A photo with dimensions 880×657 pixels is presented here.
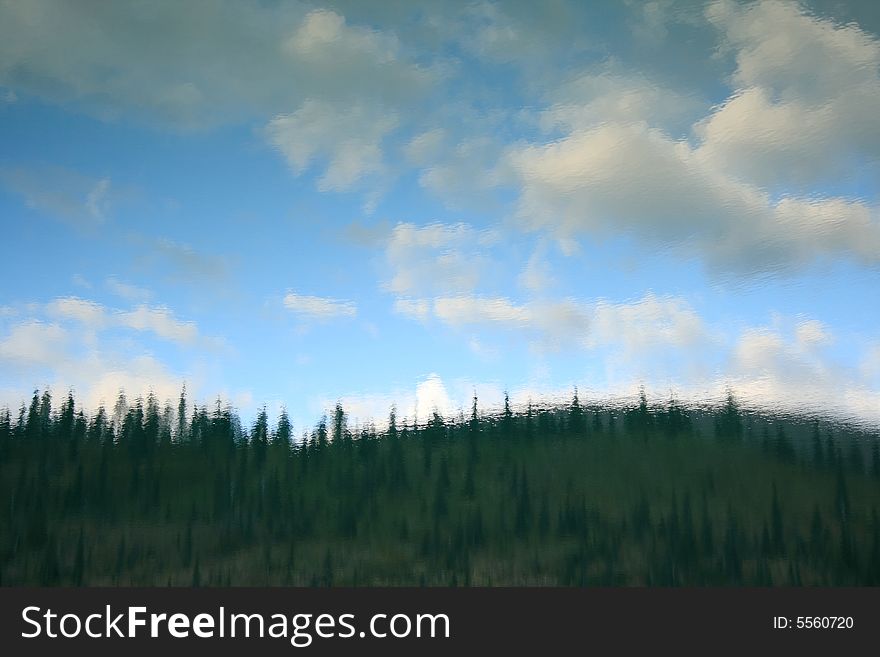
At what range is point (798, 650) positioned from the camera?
36.6m

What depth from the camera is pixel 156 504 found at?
2790 inches

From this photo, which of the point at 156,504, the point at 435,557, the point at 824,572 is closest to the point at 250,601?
the point at 435,557

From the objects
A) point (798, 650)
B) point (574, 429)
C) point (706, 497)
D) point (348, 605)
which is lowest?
point (798, 650)

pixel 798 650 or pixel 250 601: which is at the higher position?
pixel 250 601

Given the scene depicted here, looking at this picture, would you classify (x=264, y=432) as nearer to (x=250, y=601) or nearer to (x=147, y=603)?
(x=250, y=601)

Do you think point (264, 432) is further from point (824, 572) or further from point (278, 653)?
point (824, 572)

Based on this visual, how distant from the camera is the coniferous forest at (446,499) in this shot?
60375 millimetres

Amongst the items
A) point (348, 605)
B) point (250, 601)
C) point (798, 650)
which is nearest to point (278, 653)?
point (348, 605)

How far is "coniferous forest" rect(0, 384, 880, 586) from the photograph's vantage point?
60.4 meters

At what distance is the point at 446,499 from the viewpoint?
68938 millimetres

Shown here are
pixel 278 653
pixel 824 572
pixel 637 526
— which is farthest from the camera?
pixel 637 526

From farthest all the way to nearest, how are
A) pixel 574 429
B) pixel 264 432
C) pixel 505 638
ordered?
pixel 264 432 < pixel 574 429 < pixel 505 638

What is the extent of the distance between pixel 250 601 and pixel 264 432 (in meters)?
32.4

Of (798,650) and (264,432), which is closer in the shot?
(798,650)
